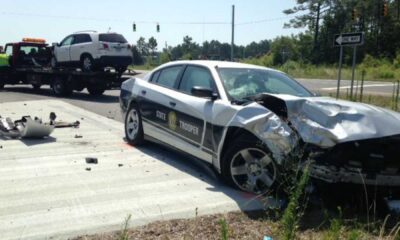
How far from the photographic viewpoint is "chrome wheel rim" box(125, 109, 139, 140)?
7.82 m

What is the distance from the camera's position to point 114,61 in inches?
685

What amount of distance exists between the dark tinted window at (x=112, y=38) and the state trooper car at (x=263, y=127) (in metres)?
10.7

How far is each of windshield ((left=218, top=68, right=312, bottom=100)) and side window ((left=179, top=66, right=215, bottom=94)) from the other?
0.18 metres

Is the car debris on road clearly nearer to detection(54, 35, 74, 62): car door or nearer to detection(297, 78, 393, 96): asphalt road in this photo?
detection(54, 35, 74, 62): car door

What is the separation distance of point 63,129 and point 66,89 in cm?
876

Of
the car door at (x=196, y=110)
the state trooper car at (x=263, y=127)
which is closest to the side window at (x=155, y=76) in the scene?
the state trooper car at (x=263, y=127)

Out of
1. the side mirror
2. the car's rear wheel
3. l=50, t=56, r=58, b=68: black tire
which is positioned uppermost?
the side mirror

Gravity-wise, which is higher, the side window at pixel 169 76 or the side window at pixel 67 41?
the side window at pixel 67 41

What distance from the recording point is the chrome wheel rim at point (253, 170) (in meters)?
5.00

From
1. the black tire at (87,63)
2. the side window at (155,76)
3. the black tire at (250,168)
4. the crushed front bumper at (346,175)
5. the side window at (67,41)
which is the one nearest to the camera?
the crushed front bumper at (346,175)

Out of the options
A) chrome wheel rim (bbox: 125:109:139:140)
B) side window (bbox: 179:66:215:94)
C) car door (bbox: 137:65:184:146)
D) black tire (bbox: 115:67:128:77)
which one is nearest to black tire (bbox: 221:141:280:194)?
side window (bbox: 179:66:215:94)

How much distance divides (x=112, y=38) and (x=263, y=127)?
44.4 feet

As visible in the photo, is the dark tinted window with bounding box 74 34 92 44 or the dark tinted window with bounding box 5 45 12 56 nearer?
the dark tinted window with bounding box 74 34 92 44

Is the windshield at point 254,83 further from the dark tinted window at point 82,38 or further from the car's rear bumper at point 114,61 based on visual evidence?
the dark tinted window at point 82,38
